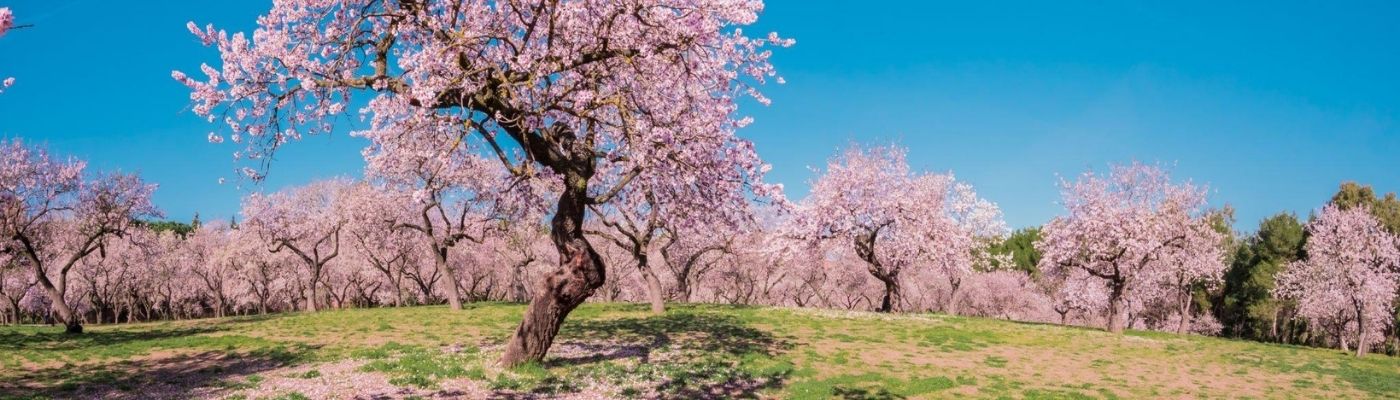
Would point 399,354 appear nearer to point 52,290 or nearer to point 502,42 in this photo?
point 502,42

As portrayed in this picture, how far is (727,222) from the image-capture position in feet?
66.9

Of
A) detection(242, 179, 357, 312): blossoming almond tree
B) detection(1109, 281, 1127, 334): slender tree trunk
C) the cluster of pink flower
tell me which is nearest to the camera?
the cluster of pink flower

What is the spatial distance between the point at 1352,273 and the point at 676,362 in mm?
40041

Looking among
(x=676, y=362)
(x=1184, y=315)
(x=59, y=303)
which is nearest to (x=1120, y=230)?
(x=1184, y=315)

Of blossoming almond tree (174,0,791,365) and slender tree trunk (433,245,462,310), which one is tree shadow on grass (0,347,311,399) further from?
slender tree trunk (433,245,462,310)

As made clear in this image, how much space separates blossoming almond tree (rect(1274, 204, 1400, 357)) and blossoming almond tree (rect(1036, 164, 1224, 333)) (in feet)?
22.6

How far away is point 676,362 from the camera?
2123 centimetres

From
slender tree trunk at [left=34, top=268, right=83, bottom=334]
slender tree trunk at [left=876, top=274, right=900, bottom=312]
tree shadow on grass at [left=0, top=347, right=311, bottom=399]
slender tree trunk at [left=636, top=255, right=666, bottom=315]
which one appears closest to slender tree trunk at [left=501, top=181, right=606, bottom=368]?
tree shadow on grass at [left=0, top=347, right=311, bottom=399]

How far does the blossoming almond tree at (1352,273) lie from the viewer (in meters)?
38.5

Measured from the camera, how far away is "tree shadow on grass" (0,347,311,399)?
17484mm

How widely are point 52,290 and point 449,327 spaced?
64.5ft

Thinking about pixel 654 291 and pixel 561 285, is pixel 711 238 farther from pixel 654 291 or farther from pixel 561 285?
pixel 561 285

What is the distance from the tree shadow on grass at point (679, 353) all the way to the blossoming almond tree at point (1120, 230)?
75.1 feet

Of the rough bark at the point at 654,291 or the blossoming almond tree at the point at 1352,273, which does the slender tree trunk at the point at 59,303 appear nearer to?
the rough bark at the point at 654,291
